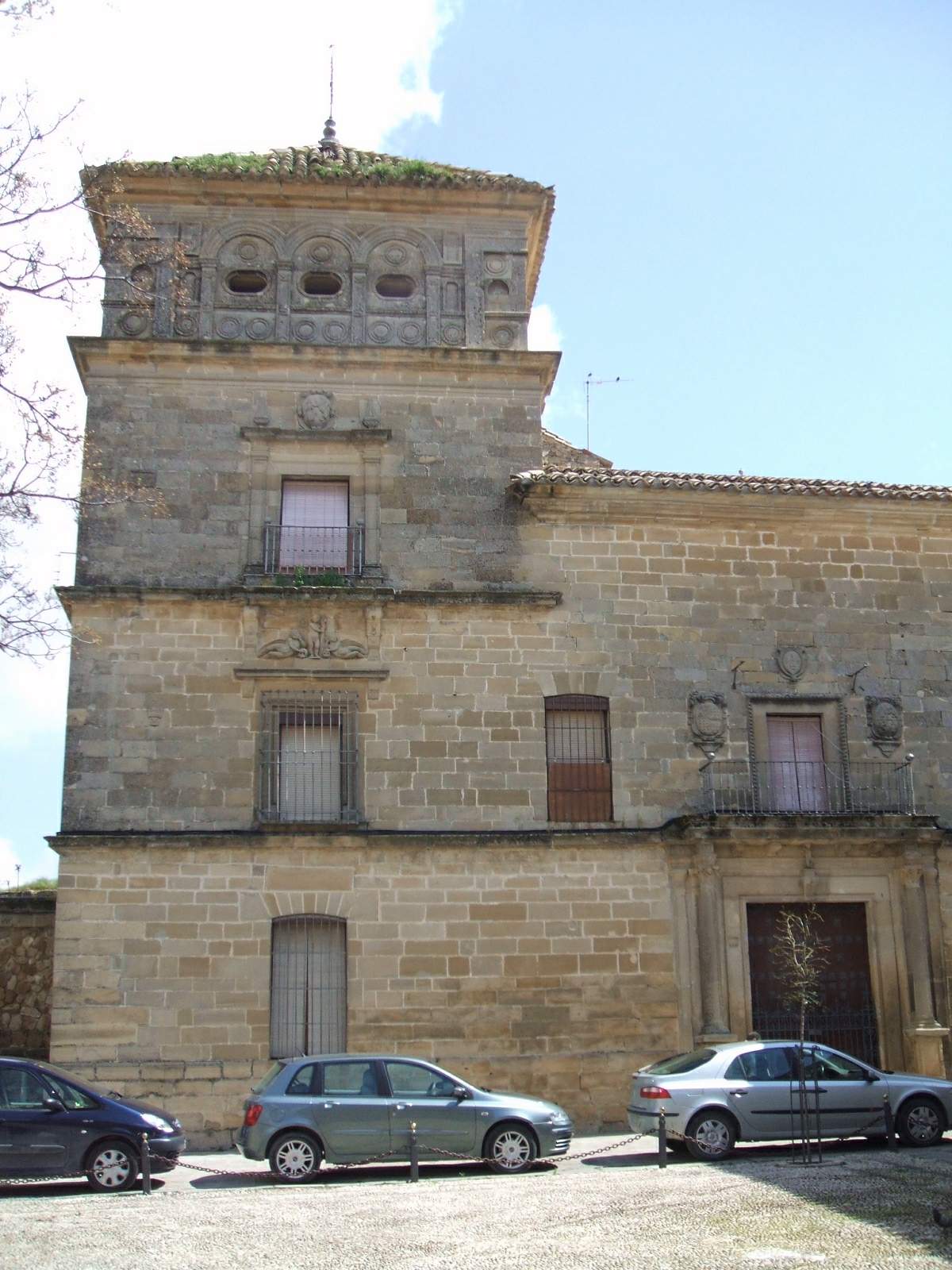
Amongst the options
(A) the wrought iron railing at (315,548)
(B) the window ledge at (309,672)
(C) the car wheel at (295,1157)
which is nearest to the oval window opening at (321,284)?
(A) the wrought iron railing at (315,548)

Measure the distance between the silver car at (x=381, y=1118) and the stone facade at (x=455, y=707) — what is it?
3859 mm

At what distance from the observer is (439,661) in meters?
19.2

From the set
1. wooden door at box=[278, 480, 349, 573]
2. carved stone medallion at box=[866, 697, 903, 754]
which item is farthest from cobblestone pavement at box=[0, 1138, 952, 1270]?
wooden door at box=[278, 480, 349, 573]

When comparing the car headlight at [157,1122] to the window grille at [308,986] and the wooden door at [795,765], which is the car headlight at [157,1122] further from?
the wooden door at [795,765]

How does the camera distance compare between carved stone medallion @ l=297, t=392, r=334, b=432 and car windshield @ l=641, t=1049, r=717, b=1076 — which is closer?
car windshield @ l=641, t=1049, r=717, b=1076

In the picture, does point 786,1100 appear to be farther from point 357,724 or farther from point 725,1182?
point 357,724

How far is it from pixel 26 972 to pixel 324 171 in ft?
39.7

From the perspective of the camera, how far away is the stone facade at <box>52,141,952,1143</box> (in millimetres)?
18031

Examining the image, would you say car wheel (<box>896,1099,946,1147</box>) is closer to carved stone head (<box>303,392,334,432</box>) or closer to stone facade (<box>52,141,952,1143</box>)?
stone facade (<box>52,141,952,1143</box>)

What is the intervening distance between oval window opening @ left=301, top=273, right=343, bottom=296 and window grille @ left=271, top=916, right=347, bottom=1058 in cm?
885

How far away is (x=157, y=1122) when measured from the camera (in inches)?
547

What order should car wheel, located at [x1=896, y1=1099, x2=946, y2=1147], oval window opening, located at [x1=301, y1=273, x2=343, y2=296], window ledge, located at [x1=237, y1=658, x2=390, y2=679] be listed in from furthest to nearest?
oval window opening, located at [x1=301, y1=273, x2=343, y2=296], window ledge, located at [x1=237, y1=658, x2=390, y2=679], car wheel, located at [x1=896, y1=1099, x2=946, y2=1147]

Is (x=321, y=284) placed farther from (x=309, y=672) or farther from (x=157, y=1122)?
(x=157, y=1122)

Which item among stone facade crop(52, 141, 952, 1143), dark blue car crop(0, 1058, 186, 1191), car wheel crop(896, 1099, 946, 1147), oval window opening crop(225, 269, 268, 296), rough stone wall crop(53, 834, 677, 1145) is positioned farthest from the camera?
oval window opening crop(225, 269, 268, 296)
